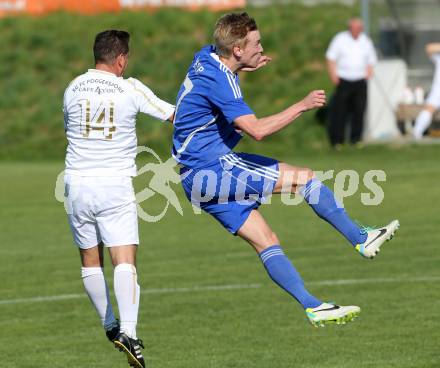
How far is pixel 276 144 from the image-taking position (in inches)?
1091

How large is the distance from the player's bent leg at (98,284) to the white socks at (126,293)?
39 centimetres

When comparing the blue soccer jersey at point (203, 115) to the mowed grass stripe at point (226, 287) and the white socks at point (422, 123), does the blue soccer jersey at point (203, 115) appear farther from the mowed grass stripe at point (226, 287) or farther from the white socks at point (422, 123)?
the white socks at point (422, 123)

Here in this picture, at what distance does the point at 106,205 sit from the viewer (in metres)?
9.16

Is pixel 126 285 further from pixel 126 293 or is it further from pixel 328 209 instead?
pixel 328 209

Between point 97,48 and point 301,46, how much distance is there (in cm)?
2243

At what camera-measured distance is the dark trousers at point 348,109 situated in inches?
1001

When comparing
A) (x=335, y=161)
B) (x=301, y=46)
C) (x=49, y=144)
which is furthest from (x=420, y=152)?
(x=49, y=144)

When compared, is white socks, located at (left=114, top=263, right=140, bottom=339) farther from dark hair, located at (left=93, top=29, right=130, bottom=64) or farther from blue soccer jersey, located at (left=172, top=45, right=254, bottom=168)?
dark hair, located at (left=93, top=29, right=130, bottom=64)

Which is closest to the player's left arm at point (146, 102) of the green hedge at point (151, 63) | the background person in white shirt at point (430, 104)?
the background person in white shirt at point (430, 104)

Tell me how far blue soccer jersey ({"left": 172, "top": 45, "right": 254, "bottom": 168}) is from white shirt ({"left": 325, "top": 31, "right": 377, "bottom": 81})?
15931 millimetres

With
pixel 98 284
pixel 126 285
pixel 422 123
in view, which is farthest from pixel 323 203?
pixel 422 123

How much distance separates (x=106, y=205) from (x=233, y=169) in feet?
3.17

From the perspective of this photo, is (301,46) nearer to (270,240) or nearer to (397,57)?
(397,57)

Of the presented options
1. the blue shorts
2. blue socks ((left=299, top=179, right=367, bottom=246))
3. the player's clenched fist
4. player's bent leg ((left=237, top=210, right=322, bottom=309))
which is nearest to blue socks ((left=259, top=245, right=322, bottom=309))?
player's bent leg ((left=237, top=210, right=322, bottom=309))
